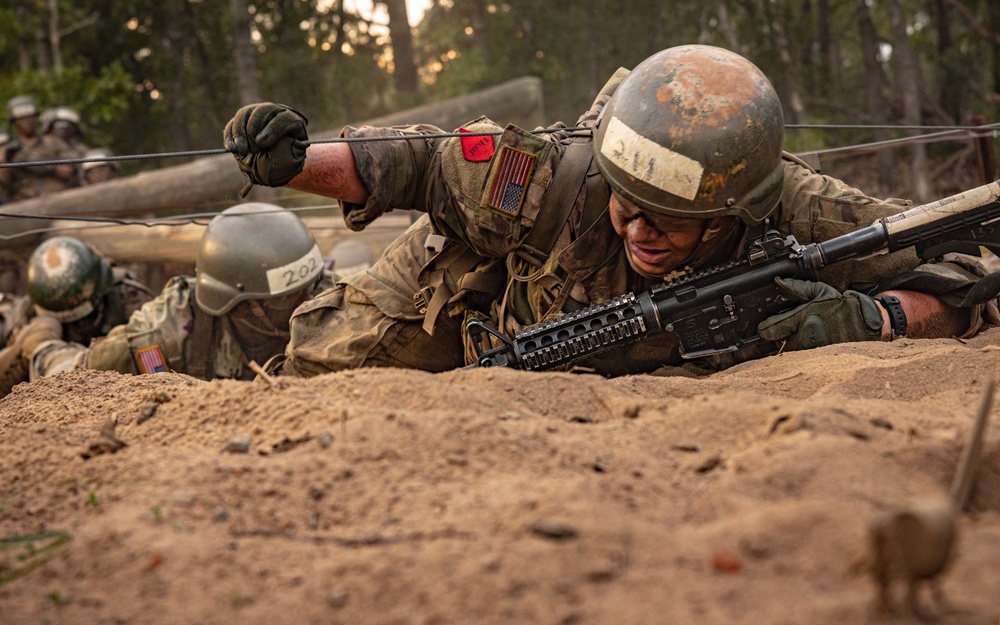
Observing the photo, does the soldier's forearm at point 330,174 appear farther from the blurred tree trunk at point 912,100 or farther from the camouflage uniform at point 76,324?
the blurred tree trunk at point 912,100

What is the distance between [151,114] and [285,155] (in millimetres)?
16153

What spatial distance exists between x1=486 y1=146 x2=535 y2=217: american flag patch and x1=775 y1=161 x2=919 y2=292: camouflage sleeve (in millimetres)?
998

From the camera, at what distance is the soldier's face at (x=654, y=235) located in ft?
11.4

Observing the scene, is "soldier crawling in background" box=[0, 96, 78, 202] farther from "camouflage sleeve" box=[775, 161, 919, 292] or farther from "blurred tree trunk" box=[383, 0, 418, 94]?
"camouflage sleeve" box=[775, 161, 919, 292]

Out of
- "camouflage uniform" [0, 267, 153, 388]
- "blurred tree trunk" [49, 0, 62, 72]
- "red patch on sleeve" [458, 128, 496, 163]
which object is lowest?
"camouflage uniform" [0, 267, 153, 388]

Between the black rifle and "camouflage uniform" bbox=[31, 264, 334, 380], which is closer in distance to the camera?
the black rifle

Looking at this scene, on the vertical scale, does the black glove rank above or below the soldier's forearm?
above

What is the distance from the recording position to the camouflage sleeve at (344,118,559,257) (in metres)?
3.66

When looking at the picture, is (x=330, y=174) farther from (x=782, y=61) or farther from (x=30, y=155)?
(x=782, y=61)

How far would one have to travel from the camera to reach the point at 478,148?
3.76 metres

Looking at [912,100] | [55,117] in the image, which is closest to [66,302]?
[55,117]

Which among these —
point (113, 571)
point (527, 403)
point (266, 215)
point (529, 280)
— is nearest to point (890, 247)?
point (529, 280)

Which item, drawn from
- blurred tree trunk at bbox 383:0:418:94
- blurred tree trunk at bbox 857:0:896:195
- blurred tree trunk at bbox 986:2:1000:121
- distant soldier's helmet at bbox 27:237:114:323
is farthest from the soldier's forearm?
blurred tree trunk at bbox 383:0:418:94

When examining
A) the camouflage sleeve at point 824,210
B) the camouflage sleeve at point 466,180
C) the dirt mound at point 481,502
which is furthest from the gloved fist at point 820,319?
the camouflage sleeve at point 466,180
